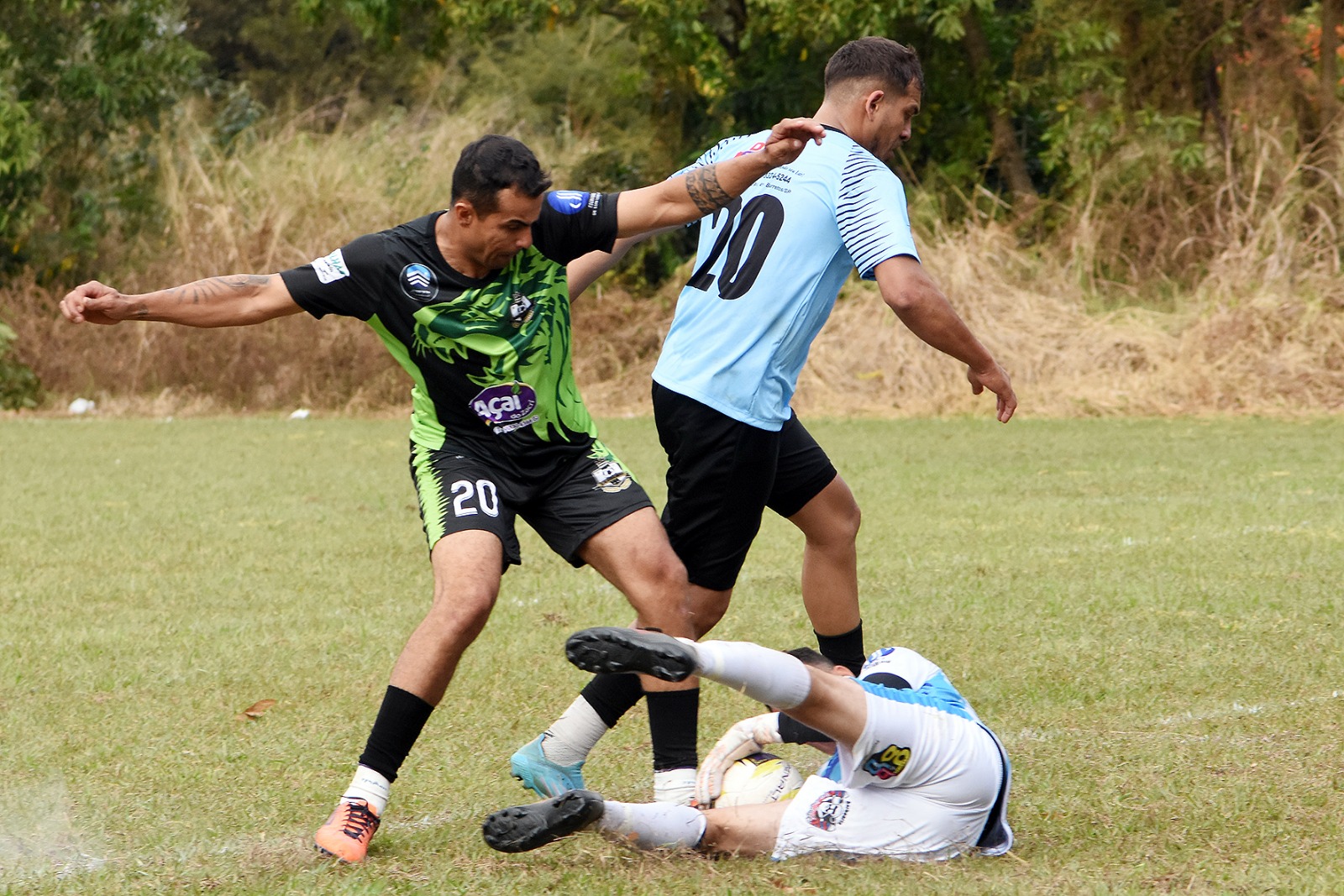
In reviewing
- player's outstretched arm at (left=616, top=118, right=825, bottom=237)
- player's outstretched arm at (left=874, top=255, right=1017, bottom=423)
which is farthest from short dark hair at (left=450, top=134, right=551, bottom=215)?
player's outstretched arm at (left=874, top=255, right=1017, bottom=423)

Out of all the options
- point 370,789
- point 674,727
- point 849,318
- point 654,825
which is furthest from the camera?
point 849,318

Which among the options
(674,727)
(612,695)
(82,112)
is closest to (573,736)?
(612,695)

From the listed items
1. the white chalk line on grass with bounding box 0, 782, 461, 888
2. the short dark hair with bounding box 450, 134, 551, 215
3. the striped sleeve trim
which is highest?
the short dark hair with bounding box 450, 134, 551, 215

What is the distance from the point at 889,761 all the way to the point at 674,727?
2.36ft

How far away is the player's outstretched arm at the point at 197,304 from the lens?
4.29m

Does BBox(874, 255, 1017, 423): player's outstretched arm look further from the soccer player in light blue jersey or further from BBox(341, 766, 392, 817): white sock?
BBox(341, 766, 392, 817): white sock

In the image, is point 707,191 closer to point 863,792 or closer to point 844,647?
point 863,792

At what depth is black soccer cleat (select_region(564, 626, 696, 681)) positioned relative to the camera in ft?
11.1

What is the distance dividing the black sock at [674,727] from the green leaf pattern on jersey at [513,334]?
80 centimetres

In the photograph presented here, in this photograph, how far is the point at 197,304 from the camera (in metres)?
4.36

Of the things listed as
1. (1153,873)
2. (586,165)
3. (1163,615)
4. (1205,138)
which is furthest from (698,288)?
(586,165)

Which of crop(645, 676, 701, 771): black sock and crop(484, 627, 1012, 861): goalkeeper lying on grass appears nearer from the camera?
crop(484, 627, 1012, 861): goalkeeper lying on grass

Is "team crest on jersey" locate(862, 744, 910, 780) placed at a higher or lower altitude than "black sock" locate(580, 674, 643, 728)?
higher

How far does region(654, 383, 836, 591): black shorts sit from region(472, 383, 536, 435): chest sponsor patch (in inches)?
16.4
